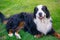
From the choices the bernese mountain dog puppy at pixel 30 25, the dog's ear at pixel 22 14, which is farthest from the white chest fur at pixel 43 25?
the dog's ear at pixel 22 14

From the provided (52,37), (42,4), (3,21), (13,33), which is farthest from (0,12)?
(52,37)

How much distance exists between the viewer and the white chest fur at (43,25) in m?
2.01

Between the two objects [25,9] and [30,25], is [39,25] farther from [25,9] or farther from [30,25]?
[25,9]

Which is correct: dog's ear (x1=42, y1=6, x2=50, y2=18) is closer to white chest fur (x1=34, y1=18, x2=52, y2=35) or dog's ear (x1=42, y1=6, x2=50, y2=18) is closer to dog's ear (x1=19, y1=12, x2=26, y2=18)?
white chest fur (x1=34, y1=18, x2=52, y2=35)

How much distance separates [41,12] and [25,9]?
0.74 ft

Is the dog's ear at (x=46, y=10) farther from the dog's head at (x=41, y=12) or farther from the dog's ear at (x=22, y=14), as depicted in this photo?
the dog's ear at (x=22, y=14)

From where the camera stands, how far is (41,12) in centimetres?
192

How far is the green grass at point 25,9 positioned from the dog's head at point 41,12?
0.28 ft

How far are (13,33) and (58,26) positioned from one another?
38 centimetres

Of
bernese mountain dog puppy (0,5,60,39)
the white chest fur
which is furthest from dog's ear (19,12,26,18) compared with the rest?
the white chest fur

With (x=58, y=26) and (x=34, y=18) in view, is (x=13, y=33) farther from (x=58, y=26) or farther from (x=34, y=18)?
(x=58, y=26)

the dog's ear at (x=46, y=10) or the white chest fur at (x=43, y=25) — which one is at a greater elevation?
the dog's ear at (x=46, y=10)

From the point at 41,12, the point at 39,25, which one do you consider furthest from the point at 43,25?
the point at 41,12

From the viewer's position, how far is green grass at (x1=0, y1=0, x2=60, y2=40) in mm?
2033
